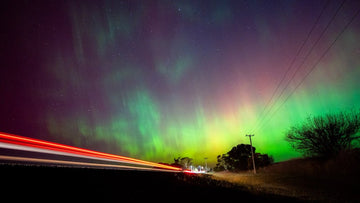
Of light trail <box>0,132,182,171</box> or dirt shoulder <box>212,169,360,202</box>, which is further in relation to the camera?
dirt shoulder <box>212,169,360,202</box>

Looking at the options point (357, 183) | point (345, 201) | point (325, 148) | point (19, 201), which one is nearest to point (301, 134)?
point (325, 148)

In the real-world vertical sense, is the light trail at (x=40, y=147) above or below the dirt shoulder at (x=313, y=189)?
above

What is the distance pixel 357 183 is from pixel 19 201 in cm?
2405

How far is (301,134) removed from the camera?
32.6 meters

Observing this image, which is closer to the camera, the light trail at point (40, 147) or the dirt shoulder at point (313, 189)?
the light trail at point (40, 147)

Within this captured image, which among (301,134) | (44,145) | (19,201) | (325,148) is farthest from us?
(301,134)

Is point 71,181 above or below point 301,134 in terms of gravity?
below

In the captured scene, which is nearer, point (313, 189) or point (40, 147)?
point (40, 147)

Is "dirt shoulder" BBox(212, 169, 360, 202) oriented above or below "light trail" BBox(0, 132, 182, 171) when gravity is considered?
below

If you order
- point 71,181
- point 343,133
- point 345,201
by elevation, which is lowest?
point 345,201

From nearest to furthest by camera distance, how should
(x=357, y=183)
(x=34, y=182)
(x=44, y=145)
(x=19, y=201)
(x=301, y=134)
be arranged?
(x=19, y=201) → (x=34, y=182) → (x=44, y=145) → (x=357, y=183) → (x=301, y=134)

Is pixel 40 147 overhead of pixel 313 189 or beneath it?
overhead

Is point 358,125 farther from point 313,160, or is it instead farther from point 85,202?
point 85,202

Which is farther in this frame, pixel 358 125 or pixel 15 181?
pixel 358 125
